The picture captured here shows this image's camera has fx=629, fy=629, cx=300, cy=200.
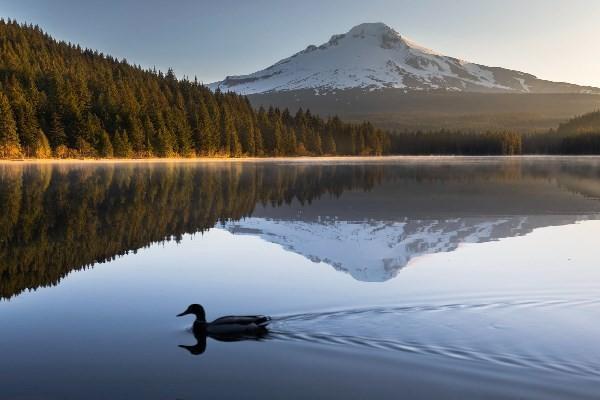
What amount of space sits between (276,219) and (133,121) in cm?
8485

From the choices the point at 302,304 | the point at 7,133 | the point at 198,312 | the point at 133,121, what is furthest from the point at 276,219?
the point at 133,121

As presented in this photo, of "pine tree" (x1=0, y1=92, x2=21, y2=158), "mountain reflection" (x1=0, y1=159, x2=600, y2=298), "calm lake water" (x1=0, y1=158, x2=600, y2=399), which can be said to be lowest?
"calm lake water" (x1=0, y1=158, x2=600, y2=399)

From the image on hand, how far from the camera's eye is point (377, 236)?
1928 cm

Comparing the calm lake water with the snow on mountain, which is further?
the snow on mountain

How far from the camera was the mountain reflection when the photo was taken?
1501cm

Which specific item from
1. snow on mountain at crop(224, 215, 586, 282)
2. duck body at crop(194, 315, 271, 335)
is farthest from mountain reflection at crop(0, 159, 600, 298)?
duck body at crop(194, 315, 271, 335)

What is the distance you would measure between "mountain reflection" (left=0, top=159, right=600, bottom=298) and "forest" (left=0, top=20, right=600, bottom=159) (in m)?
61.3

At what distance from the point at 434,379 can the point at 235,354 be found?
103 inches

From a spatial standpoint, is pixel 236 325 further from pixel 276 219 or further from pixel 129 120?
pixel 129 120

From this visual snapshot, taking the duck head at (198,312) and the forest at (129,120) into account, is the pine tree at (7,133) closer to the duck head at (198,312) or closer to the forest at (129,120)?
the forest at (129,120)

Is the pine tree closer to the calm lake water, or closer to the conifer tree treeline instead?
the conifer tree treeline

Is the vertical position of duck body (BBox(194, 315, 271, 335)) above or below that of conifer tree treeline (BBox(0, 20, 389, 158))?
below

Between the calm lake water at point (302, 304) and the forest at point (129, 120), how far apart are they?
75.0 meters

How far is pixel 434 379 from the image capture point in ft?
24.6
